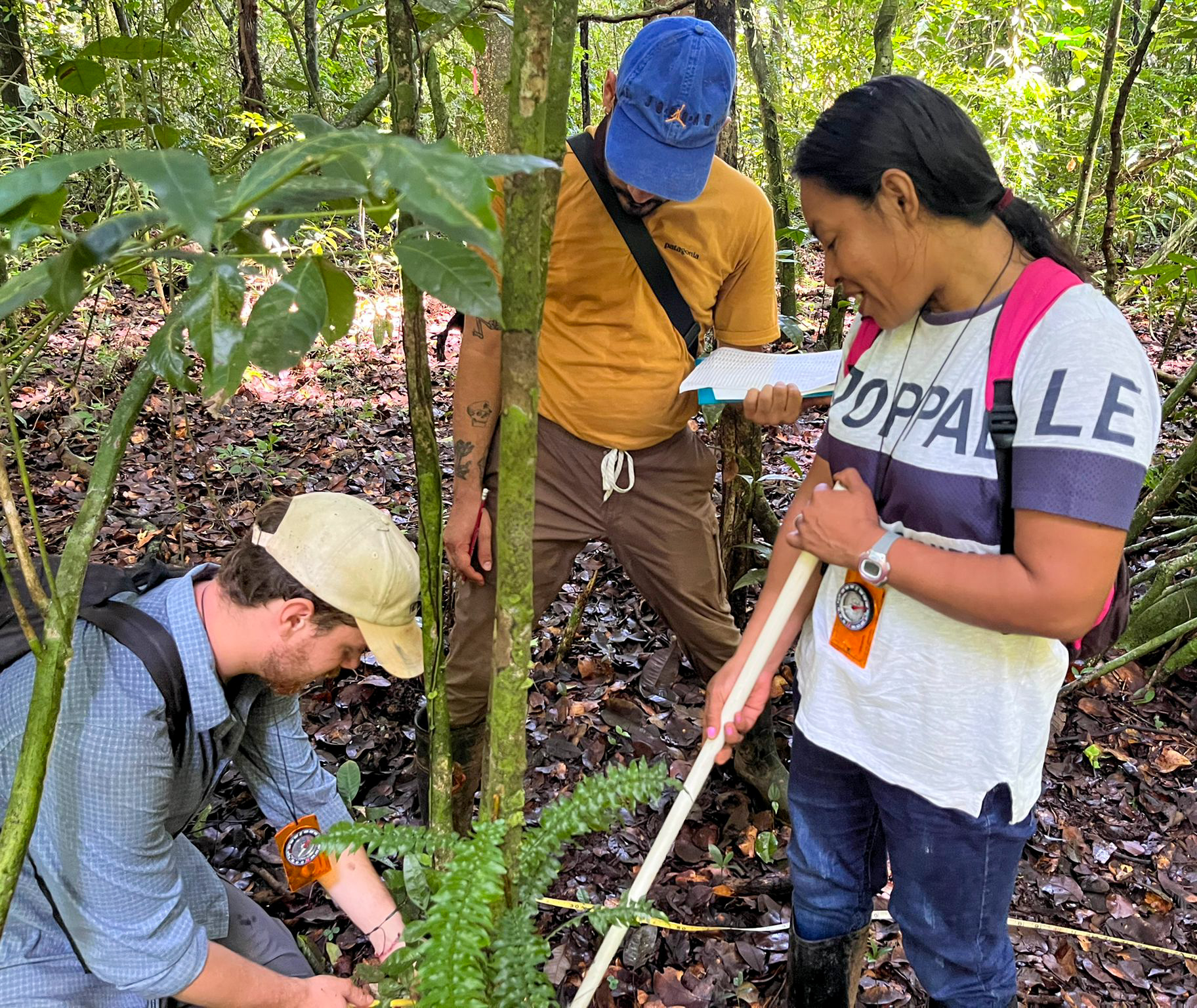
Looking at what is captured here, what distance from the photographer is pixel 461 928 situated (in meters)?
1.25

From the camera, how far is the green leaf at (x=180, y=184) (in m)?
0.65

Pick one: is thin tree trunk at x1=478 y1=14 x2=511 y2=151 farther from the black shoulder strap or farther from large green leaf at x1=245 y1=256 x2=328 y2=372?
large green leaf at x1=245 y1=256 x2=328 y2=372

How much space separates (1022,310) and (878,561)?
466mm

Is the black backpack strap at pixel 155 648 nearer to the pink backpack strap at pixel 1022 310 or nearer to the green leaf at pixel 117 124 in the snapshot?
the green leaf at pixel 117 124

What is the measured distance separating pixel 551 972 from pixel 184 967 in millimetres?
1126

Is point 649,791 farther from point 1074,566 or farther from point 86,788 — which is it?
point 86,788

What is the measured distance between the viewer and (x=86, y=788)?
156 cm

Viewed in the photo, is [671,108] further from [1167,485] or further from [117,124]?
[1167,485]

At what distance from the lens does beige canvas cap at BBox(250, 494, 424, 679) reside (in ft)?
5.69

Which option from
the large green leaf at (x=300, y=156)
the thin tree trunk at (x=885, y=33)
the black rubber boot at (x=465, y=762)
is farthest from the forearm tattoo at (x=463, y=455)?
the thin tree trunk at (x=885, y=33)

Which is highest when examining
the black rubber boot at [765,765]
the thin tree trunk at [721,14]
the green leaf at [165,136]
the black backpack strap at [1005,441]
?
the thin tree trunk at [721,14]

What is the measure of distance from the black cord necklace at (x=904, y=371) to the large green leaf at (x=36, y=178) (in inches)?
50.3

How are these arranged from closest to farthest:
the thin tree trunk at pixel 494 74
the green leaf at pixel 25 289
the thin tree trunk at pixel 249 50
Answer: the green leaf at pixel 25 289 → the thin tree trunk at pixel 494 74 → the thin tree trunk at pixel 249 50

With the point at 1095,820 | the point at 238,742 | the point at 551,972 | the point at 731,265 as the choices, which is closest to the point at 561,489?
the point at 731,265
